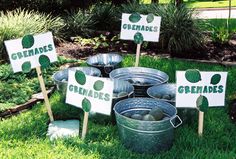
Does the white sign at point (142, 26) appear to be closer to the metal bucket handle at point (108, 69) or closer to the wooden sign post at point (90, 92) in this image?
the metal bucket handle at point (108, 69)

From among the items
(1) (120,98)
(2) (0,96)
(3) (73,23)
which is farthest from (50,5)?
(1) (120,98)

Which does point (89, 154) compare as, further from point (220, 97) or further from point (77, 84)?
point (220, 97)

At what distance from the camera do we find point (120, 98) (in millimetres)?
4266

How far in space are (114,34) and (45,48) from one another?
4.13 metres

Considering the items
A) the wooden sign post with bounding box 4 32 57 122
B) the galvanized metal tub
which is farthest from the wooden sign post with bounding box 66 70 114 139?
the galvanized metal tub

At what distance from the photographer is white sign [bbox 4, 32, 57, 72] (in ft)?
13.5

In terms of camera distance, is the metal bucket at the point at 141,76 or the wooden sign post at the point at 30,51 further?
the metal bucket at the point at 141,76

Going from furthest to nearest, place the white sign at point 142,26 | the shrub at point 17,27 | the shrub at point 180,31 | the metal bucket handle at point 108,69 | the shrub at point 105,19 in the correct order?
the shrub at point 105,19
the shrub at point 180,31
the shrub at point 17,27
the metal bucket handle at point 108,69
the white sign at point 142,26

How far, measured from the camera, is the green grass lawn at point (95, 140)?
369 centimetres

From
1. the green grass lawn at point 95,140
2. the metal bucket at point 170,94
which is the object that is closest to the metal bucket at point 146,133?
the green grass lawn at point 95,140

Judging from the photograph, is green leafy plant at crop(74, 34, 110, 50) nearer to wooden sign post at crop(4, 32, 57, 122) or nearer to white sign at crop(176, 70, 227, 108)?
wooden sign post at crop(4, 32, 57, 122)


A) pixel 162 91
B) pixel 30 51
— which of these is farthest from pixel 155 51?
pixel 30 51

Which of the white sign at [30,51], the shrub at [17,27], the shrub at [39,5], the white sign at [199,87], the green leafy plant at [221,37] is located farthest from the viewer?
the shrub at [39,5]

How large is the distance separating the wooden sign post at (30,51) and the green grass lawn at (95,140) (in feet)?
2.05
